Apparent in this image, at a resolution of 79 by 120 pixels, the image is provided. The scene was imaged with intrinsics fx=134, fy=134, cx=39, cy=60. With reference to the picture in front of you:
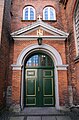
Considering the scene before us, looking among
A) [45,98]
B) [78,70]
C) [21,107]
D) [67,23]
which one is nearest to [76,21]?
[67,23]

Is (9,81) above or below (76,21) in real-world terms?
below

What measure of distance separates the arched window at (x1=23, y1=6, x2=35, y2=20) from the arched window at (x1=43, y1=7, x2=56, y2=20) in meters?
0.83

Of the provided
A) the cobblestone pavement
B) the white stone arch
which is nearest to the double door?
the white stone arch

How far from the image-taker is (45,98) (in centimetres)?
806

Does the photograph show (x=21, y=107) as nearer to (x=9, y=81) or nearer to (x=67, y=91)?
(x=9, y=81)

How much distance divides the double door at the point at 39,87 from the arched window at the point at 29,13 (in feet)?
12.1

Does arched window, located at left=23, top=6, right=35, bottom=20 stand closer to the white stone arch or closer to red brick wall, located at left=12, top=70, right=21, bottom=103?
the white stone arch

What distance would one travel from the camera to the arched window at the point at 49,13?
9391mm

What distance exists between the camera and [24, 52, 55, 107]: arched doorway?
8055 millimetres

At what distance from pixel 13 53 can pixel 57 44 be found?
2717 millimetres

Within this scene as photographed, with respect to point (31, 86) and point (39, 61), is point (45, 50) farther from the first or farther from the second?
point (31, 86)

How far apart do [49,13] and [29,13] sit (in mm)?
1411

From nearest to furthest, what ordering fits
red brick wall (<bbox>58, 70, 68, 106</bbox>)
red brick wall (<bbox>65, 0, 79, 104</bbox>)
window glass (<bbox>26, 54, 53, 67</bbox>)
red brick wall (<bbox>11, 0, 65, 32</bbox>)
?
red brick wall (<bbox>65, 0, 79, 104</bbox>) → red brick wall (<bbox>58, 70, 68, 106</bbox>) → window glass (<bbox>26, 54, 53, 67</bbox>) → red brick wall (<bbox>11, 0, 65, 32</bbox>)

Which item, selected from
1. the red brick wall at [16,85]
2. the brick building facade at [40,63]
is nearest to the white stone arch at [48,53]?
the brick building facade at [40,63]
